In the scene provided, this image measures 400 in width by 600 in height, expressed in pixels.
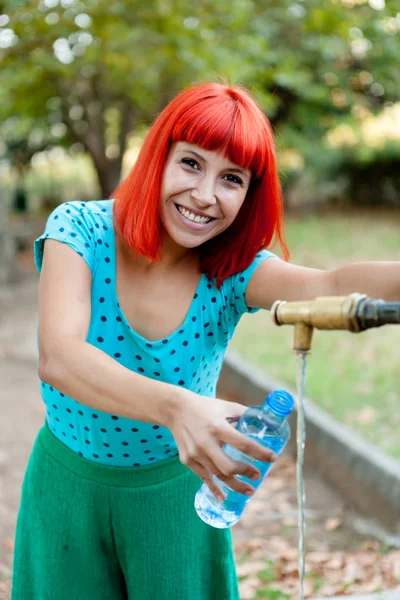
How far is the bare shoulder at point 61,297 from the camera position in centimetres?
164

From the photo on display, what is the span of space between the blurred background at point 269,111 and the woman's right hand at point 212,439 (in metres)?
1.29

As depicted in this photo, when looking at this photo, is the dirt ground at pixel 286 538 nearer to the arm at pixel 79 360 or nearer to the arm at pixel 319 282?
the arm at pixel 319 282

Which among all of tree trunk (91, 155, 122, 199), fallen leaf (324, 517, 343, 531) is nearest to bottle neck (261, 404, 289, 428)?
fallen leaf (324, 517, 343, 531)

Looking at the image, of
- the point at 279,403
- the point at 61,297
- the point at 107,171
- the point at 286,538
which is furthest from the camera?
the point at 107,171

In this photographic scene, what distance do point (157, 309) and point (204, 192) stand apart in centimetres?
35

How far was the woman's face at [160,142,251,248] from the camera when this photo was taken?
6.24 ft

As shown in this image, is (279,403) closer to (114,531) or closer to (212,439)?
(212,439)

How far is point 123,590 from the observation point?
221 centimetres

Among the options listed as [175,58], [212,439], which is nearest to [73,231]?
[212,439]

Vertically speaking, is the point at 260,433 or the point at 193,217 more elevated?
the point at 193,217

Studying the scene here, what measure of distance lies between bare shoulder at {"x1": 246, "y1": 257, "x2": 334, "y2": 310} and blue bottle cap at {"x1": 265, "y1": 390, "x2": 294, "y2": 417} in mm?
505

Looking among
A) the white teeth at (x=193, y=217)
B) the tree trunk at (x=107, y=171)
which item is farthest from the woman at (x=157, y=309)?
the tree trunk at (x=107, y=171)

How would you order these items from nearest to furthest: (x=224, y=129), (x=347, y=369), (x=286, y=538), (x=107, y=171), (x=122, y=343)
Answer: (x=224, y=129), (x=122, y=343), (x=286, y=538), (x=347, y=369), (x=107, y=171)

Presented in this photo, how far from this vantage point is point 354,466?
456 centimetres
